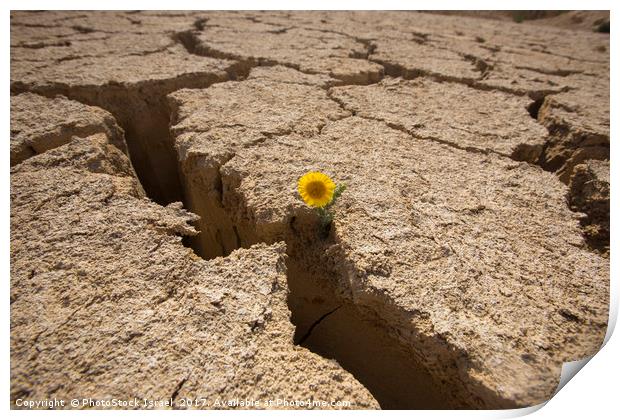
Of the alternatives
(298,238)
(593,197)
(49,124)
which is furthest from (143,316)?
(593,197)

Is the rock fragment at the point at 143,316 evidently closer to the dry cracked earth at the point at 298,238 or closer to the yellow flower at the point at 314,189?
the dry cracked earth at the point at 298,238

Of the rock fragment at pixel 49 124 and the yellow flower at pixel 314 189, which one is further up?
the yellow flower at pixel 314 189

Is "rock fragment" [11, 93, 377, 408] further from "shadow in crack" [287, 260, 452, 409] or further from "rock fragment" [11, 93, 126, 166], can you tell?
"rock fragment" [11, 93, 126, 166]

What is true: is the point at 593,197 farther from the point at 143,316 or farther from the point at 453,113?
the point at 143,316

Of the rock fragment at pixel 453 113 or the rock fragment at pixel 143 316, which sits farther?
the rock fragment at pixel 453 113

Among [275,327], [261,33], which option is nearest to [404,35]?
[261,33]

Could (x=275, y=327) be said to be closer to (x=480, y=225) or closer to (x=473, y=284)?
(x=473, y=284)

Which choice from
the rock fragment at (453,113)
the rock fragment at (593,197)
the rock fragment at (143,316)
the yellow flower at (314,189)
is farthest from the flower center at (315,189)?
the rock fragment at (593,197)
